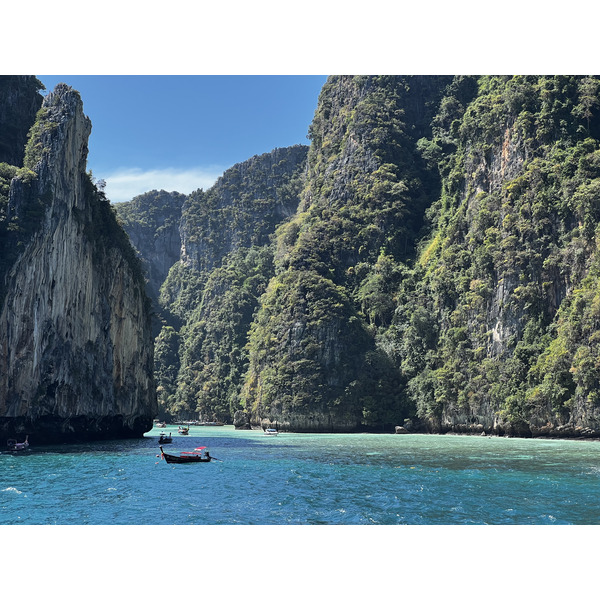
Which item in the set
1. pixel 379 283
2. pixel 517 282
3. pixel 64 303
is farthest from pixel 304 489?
pixel 379 283

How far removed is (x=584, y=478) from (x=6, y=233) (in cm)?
3718

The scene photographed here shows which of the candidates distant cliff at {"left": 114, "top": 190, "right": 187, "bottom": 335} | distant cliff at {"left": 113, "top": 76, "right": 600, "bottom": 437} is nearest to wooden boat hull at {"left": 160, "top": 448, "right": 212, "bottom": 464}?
distant cliff at {"left": 113, "top": 76, "right": 600, "bottom": 437}

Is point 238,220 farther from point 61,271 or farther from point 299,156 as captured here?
point 61,271

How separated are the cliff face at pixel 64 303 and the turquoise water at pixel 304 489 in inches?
218

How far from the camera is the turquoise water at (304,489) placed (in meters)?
21.2

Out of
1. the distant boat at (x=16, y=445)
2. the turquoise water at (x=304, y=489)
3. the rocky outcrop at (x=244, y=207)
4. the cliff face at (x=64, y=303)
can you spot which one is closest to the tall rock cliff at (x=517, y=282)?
the turquoise water at (x=304, y=489)

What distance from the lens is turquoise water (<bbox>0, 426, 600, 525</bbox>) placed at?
2122 cm

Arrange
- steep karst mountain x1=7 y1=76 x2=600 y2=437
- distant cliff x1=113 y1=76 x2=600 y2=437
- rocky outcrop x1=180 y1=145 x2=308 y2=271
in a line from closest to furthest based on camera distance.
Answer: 1. steep karst mountain x1=7 y1=76 x2=600 y2=437
2. distant cliff x1=113 y1=76 x2=600 y2=437
3. rocky outcrop x1=180 y1=145 x2=308 y2=271

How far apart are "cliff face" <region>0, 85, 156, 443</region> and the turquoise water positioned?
218 inches

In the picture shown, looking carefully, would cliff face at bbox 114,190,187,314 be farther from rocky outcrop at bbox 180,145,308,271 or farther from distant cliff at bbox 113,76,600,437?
distant cliff at bbox 113,76,600,437

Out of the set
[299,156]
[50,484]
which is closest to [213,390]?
[299,156]

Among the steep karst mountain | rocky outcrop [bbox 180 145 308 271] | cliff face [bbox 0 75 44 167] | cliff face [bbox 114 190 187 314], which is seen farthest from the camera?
cliff face [bbox 114 190 187 314]

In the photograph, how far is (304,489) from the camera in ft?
88.1

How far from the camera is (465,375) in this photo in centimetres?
7062
